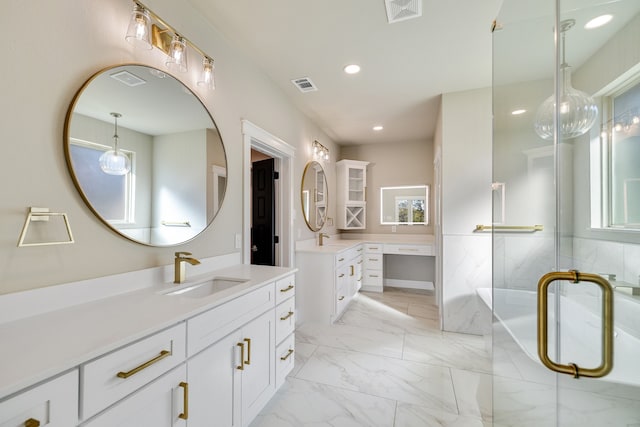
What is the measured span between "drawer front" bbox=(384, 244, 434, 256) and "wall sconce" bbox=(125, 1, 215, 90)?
3.62m

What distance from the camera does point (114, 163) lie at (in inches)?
54.4

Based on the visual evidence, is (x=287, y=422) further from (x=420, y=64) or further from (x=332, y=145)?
(x=332, y=145)

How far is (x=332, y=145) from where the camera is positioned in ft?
16.3

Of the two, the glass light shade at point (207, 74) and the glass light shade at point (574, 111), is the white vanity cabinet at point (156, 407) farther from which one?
the glass light shade at point (574, 111)

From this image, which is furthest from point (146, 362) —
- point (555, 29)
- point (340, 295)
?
point (340, 295)

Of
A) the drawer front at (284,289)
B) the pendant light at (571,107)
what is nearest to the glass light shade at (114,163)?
the drawer front at (284,289)

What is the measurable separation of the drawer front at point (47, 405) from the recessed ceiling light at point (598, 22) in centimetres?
242

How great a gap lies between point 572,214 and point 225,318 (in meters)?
1.81

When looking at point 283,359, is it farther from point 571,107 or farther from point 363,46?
point 363,46

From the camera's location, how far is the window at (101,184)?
1224 millimetres

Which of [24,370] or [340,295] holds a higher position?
[24,370]

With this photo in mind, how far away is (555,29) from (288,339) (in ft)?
7.99

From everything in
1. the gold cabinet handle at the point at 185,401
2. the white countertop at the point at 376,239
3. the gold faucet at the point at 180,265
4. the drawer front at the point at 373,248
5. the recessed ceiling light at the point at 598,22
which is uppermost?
the recessed ceiling light at the point at 598,22

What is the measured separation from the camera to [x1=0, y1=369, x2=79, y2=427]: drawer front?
0.64 meters
